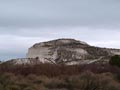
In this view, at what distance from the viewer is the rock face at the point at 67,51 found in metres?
107

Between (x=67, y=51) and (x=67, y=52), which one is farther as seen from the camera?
(x=67, y=51)

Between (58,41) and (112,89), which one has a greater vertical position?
(58,41)

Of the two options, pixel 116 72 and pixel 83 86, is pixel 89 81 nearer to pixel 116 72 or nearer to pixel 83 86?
pixel 83 86

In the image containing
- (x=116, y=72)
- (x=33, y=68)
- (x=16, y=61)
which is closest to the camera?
(x=116, y=72)

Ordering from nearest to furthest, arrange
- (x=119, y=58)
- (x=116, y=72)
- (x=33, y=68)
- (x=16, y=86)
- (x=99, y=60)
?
(x=16, y=86) < (x=116, y=72) < (x=33, y=68) < (x=119, y=58) < (x=99, y=60)

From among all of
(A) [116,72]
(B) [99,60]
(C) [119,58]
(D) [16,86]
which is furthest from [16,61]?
(D) [16,86]

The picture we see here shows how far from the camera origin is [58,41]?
383 feet

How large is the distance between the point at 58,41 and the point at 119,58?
41.2 m

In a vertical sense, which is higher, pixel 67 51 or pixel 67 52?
pixel 67 51

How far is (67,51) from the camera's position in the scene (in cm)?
10956

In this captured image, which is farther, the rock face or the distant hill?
the rock face

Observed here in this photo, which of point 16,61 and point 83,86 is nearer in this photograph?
point 83,86

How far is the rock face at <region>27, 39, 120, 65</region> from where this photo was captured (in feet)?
350

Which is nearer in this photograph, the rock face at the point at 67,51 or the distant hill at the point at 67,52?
the distant hill at the point at 67,52
